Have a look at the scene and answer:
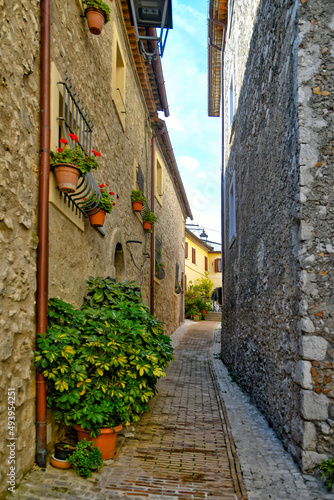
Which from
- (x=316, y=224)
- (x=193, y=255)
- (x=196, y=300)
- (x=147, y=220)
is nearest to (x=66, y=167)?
(x=316, y=224)

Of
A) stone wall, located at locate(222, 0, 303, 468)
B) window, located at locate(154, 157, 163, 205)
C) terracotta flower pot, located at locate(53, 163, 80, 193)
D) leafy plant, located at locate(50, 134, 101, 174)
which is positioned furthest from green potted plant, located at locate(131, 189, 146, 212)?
terracotta flower pot, located at locate(53, 163, 80, 193)

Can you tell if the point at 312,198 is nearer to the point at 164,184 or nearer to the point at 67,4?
the point at 67,4

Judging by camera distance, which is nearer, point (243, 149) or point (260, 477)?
point (260, 477)

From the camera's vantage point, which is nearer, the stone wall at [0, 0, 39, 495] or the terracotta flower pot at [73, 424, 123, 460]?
the stone wall at [0, 0, 39, 495]

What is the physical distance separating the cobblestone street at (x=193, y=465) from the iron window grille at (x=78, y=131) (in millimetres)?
2438

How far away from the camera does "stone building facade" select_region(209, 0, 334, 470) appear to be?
3.23 meters

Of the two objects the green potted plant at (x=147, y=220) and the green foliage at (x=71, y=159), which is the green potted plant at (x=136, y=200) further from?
the green foliage at (x=71, y=159)

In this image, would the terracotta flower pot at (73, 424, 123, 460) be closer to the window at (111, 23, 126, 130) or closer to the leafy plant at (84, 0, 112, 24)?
the leafy plant at (84, 0, 112, 24)

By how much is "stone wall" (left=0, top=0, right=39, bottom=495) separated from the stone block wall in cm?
216

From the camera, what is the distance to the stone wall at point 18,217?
2.65m

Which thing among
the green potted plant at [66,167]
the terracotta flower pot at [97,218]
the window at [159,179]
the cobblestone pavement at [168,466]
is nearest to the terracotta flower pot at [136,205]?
the terracotta flower pot at [97,218]

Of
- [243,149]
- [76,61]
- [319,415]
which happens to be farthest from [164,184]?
[319,415]

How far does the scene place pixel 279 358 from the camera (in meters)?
4.04

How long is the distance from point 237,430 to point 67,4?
16.3 ft
